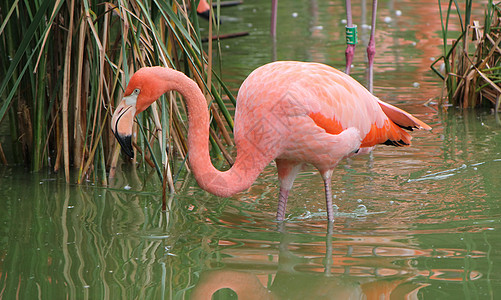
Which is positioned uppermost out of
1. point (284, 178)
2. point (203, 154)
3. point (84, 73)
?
point (84, 73)

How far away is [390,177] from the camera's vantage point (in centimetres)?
455

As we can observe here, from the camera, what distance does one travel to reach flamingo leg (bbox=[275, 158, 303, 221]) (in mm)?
3840

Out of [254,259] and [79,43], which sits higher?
[79,43]

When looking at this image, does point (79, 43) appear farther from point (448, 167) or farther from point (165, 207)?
point (448, 167)

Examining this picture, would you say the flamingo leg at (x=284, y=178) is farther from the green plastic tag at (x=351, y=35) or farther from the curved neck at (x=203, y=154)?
the green plastic tag at (x=351, y=35)

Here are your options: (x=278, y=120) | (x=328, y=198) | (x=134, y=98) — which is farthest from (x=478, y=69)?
(x=134, y=98)

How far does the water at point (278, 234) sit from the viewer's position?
2998 millimetres

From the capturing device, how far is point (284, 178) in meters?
3.91

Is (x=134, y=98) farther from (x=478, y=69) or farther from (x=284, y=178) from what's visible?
(x=478, y=69)

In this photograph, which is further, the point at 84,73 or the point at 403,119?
the point at 84,73

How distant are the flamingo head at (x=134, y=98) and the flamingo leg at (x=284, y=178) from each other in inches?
37.8

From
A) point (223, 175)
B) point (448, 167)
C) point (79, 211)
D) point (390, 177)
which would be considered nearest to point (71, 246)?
point (79, 211)

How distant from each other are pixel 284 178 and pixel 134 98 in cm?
109

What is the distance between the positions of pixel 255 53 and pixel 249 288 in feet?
18.1
